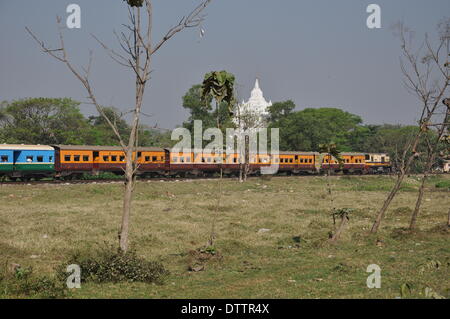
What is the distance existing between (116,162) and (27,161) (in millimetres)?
7340

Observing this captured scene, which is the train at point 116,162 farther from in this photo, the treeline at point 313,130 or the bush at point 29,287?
the bush at point 29,287

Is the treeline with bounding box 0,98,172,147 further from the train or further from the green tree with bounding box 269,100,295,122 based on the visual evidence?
the green tree with bounding box 269,100,295,122

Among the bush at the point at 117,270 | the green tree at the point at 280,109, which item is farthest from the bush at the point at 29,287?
the green tree at the point at 280,109

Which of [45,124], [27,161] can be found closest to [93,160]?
[27,161]

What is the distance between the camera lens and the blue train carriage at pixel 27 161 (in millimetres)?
31000

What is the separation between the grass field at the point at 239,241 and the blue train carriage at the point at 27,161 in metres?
3.95

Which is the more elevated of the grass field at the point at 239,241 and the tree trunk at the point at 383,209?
the tree trunk at the point at 383,209

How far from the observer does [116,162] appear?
37469 millimetres

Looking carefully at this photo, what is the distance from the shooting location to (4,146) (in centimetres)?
3091

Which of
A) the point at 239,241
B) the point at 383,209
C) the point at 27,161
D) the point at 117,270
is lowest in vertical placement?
the point at 239,241

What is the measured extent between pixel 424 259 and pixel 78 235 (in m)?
10.5

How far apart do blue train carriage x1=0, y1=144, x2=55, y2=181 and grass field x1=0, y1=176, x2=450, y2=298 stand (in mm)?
3945

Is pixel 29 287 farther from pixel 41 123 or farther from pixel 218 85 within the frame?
pixel 41 123

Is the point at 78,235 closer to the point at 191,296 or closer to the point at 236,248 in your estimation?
the point at 236,248
